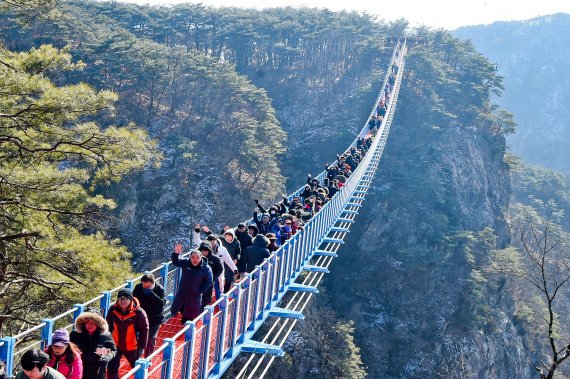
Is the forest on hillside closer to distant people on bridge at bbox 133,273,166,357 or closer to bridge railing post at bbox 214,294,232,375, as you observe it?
bridge railing post at bbox 214,294,232,375

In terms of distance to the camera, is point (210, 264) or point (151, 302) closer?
point (151, 302)

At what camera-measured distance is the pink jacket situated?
3.52 meters

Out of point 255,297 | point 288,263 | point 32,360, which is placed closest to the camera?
point 32,360

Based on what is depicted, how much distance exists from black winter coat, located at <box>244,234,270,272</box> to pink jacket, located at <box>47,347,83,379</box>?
172 inches

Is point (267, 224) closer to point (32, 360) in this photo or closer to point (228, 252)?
point (228, 252)

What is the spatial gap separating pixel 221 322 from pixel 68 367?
8.53ft

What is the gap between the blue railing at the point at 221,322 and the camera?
441cm

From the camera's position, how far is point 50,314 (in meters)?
9.52

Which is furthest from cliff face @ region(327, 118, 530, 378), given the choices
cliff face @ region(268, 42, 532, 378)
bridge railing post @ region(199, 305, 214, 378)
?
bridge railing post @ region(199, 305, 214, 378)

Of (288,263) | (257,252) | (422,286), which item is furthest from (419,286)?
(257,252)

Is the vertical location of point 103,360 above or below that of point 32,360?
below

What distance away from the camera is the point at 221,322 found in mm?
6043

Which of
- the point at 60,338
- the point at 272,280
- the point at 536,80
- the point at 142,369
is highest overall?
the point at 60,338

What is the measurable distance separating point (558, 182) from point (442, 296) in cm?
3273
